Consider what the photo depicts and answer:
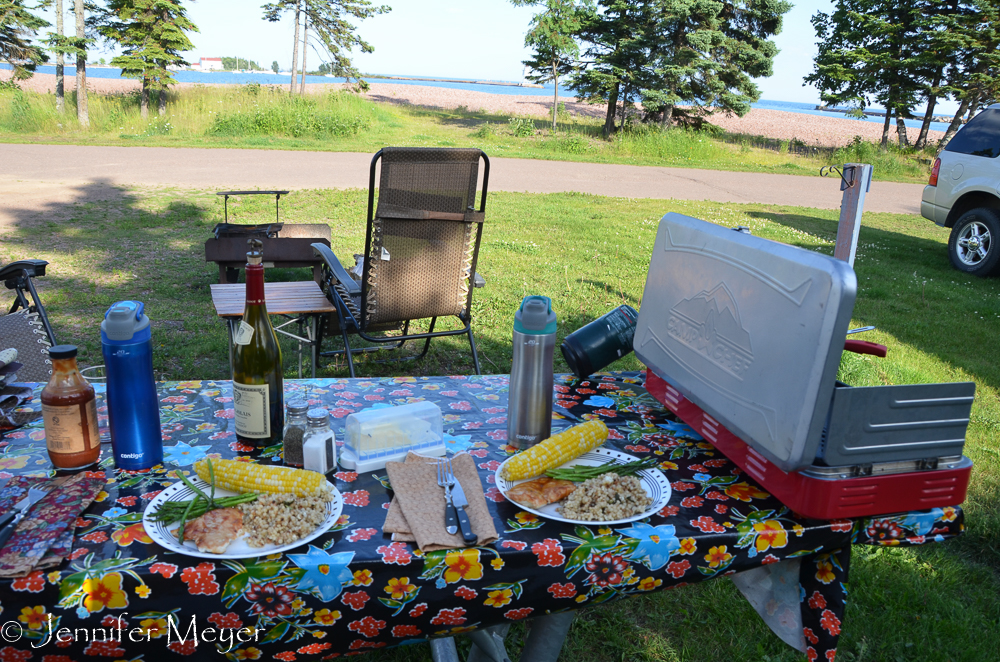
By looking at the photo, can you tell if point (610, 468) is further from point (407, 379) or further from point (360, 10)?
point (360, 10)

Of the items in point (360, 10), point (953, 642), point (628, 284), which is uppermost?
point (360, 10)

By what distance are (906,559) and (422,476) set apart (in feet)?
8.01

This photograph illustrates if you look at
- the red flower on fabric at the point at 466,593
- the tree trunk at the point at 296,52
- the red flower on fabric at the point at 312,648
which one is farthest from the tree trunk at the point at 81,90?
the red flower on fabric at the point at 466,593

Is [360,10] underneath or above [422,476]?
above

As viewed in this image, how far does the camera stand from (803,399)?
48.1 inches

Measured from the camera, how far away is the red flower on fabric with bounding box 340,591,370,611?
119 centimetres

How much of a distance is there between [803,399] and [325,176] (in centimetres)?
1152

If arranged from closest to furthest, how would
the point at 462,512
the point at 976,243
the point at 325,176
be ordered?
the point at 462,512, the point at 976,243, the point at 325,176

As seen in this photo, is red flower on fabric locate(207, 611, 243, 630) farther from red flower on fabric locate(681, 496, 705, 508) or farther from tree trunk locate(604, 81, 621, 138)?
tree trunk locate(604, 81, 621, 138)

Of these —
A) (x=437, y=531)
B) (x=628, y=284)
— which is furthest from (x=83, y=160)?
(x=437, y=531)

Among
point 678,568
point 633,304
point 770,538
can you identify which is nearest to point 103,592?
point 678,568

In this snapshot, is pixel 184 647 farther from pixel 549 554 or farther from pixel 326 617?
pixel 549 554

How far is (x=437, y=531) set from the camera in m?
1.26

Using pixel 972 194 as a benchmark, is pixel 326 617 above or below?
below
